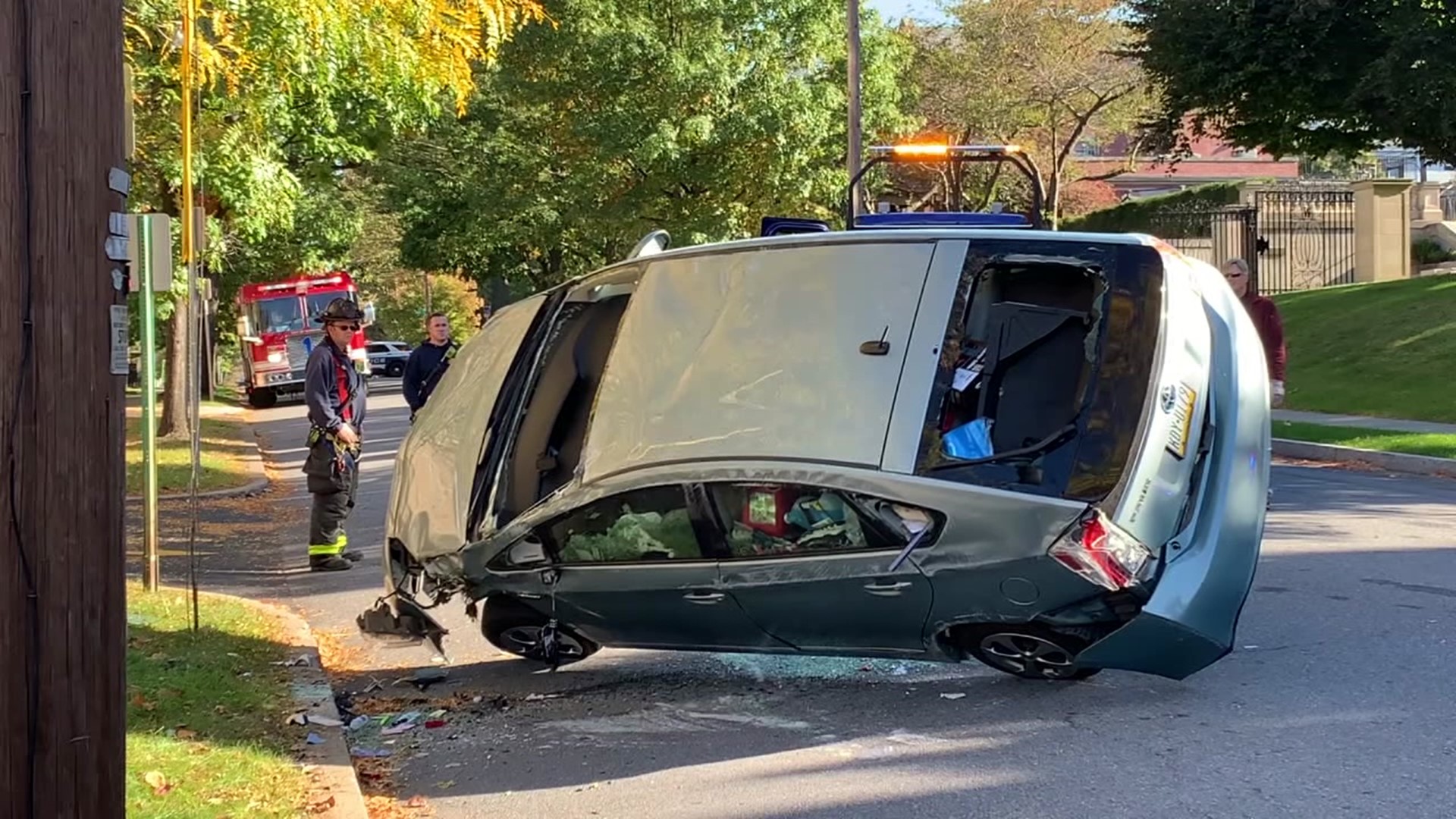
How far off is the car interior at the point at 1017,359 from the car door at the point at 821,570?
0.51 metres

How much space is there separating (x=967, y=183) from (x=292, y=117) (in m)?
26.7

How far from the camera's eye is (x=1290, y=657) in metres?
6.38

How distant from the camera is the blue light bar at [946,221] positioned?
7.23 m

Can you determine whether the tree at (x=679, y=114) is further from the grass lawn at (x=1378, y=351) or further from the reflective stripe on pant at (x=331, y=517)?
the reflective stripe on pant at (x=331, y=517)

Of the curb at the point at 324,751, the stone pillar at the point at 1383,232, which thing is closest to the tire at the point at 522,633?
the curb at the point at 324,751

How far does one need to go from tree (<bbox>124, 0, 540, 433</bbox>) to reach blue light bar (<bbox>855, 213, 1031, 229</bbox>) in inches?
158

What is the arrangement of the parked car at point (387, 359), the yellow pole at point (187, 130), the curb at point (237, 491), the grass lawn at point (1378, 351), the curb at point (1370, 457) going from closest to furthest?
1. the yellow pole at point (187, 130)
2. the curb at point (1370, 457)
3. the curb at point (237, 491)
4. the grass lawn at point (1378, 351)
5. the parked car at point (387, 359)

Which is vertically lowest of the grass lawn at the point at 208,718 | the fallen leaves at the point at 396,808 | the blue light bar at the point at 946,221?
the fallen leaves at the point at 396,808

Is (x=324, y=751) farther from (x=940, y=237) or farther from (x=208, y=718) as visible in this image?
(x=940, y=237)

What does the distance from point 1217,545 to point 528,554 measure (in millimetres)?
2914

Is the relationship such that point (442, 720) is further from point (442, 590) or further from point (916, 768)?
point (916, 768)

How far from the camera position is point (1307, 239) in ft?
102

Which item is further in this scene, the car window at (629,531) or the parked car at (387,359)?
the parked car at (387,359)

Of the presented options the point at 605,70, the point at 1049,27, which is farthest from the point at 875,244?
the point at 1049,27
